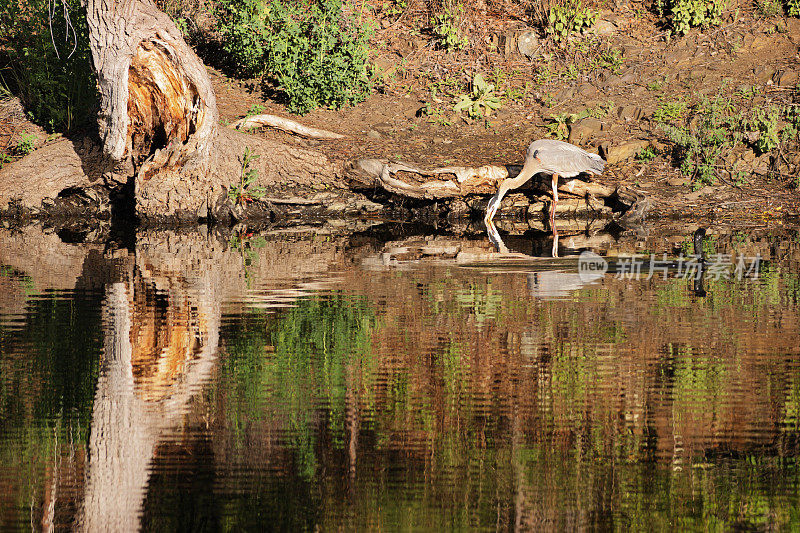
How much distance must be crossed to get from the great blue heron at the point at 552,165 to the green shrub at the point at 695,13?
20.9ft

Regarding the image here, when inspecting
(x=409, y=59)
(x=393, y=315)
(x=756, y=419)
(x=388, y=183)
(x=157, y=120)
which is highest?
(x=409, y=59)

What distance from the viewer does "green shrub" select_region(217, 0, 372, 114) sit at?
1599 cm

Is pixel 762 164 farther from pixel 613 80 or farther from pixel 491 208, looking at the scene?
pixel 491 208

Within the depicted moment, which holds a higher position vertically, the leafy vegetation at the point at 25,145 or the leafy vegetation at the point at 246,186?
the leafy vegetation at the point at 25,145

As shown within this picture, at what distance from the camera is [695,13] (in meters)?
18.0

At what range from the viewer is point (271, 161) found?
14.3 m

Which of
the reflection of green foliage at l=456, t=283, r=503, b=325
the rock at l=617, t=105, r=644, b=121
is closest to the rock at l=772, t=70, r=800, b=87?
the rock at l=617, t=105, r=644, b=121

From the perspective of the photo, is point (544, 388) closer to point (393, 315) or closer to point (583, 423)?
point (583, 423)

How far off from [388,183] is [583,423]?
8.97 meters

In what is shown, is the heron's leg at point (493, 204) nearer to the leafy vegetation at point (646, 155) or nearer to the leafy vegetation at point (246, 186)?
the leafy vegetation at point (646, 155)

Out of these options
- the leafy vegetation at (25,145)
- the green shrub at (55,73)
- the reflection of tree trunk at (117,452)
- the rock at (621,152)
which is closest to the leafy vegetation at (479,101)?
the rock at (621,152)

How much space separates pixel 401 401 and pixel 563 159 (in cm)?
810

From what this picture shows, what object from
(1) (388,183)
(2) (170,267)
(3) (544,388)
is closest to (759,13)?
(1) (388,183)

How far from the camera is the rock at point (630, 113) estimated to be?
15.9m
